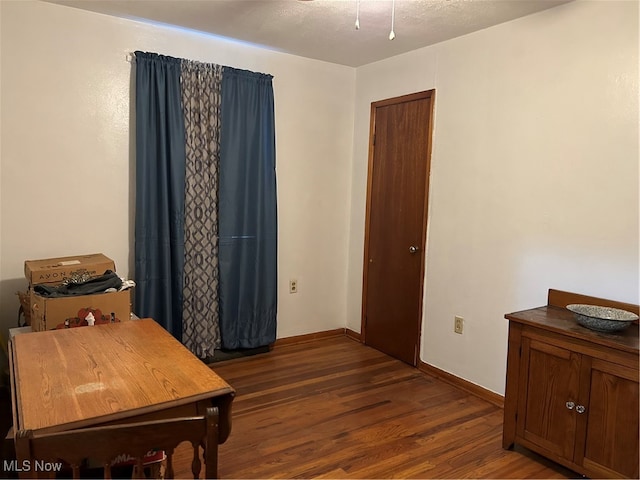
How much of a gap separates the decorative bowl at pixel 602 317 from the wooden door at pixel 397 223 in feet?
4.44

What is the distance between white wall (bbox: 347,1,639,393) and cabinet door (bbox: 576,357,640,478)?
0.54 m

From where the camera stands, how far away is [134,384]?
1518mm

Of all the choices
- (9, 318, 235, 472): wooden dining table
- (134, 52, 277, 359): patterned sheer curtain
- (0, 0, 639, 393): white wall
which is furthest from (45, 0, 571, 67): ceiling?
(9, 318, 235, 472): wooden dining table

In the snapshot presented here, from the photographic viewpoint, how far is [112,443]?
1038mm

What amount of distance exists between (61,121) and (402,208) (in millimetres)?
2450

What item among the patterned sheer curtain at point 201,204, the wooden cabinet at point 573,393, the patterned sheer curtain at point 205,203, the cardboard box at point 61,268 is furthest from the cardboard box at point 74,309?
the wooden cabinet at point 573,393

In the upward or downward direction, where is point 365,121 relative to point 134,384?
upward

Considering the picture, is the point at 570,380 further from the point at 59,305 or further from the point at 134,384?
the point at 59,305

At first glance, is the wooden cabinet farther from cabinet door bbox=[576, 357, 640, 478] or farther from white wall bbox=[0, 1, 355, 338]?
white wall bbox=[0, 1, 355, 338]

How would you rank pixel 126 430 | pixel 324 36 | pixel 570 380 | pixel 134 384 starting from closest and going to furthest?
pixel 126 430 → pixel 134 384 → pixel 570 380 → pixel 324 36

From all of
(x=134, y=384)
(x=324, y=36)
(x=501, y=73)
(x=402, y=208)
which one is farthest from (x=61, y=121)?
(x=501, y=73)

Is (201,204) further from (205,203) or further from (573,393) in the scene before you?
(573,393)

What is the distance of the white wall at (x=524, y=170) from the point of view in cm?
245

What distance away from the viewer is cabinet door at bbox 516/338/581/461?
2.22 metres
